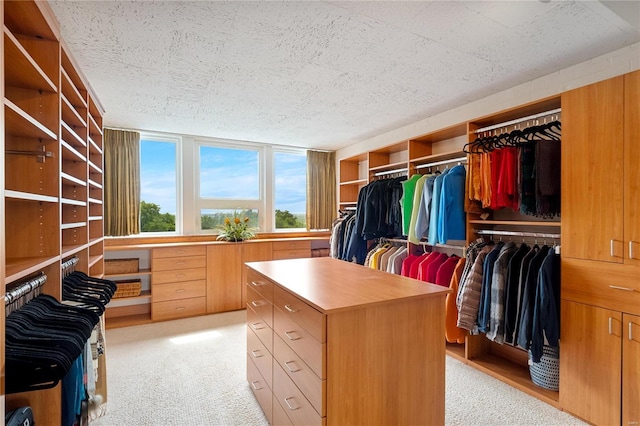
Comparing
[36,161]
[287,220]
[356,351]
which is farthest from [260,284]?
[287,220]

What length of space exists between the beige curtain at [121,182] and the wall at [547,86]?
3684 mm

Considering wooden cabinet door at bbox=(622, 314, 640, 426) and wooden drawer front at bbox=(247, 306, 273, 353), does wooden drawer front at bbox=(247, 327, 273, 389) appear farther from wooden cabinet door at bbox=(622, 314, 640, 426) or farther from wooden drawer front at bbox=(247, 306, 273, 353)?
wooden cabinet door at bbox=(622, 314, 640, 426)

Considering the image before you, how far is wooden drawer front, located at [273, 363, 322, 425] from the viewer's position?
143 cm

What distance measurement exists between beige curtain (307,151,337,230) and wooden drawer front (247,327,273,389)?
3181mm

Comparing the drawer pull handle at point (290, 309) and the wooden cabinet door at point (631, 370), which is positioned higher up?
the drawer pull handle at point (290, 309)

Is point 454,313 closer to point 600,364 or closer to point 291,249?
point 600,364

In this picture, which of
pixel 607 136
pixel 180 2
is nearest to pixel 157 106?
pixel 180 2

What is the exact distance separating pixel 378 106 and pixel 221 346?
2.99 meters

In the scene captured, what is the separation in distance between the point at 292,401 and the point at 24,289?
1.32m

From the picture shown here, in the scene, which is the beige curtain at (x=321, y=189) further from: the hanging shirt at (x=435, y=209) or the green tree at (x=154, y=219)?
the hanging shirt at (x=435, y=209)

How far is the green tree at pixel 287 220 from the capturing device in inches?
209

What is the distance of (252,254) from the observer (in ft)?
14.5

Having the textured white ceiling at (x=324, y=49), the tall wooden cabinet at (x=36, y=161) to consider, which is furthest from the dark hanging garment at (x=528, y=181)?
the tall wooden cabinet at (x=36, y=161)

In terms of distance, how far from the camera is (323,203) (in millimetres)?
5523
